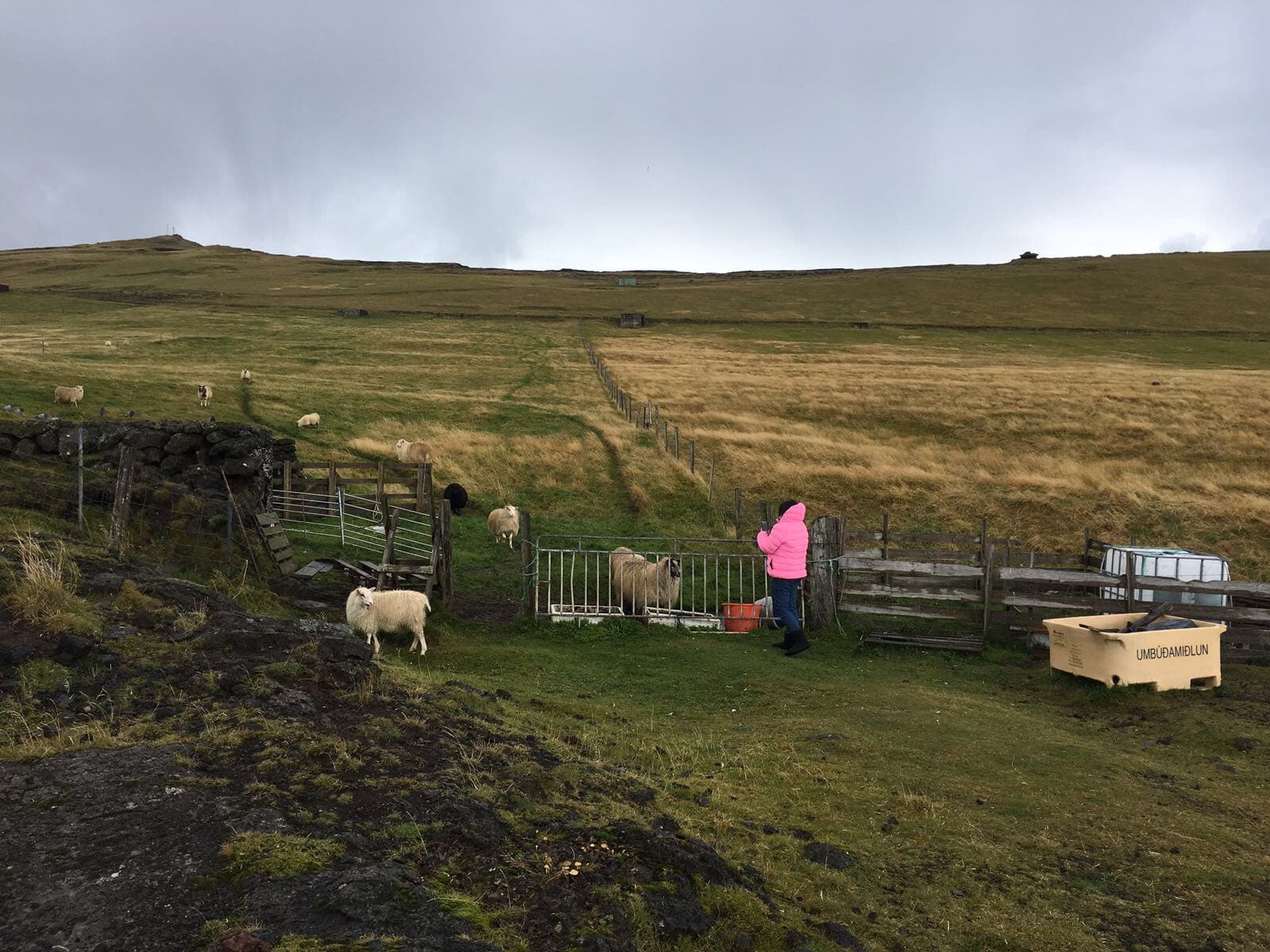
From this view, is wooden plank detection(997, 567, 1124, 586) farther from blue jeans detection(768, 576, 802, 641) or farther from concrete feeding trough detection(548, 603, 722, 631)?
concrete feeding trough detection(548, 603, 722, 631)

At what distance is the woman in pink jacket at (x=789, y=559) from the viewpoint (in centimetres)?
1291

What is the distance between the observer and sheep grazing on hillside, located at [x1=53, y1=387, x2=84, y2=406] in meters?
27.4

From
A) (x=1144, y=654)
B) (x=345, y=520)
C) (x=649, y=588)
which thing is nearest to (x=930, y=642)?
(x=1144, y=654)

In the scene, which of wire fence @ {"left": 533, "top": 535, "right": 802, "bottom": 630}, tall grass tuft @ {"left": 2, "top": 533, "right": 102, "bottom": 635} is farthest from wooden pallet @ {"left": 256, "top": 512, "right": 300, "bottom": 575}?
tall grass tuft @ {"left": 2, "top": 533, "right": 102, "bottom": 635}

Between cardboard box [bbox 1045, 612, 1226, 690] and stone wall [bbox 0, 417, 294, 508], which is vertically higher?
stone wall [bbox 0, 417, 294, 508]

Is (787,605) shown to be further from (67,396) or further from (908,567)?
(67,396)

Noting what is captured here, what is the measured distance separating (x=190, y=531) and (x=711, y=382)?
3770 centimetres

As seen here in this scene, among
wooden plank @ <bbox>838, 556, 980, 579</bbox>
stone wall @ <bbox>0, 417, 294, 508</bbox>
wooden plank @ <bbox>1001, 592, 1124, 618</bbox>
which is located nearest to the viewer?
wooden plank @ <bbox>1001, 592, 1124, 618</bbox>

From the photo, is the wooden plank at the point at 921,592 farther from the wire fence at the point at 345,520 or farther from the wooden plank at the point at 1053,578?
the wire fence at the point at 345,520

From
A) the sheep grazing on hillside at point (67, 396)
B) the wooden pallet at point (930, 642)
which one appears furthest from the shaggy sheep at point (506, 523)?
the sheep grazing on hillside at point (67, 396)

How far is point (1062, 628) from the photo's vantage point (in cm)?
1118

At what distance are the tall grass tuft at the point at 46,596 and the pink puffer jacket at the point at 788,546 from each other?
899cm

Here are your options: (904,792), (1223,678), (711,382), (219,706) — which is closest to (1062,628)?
Result: (1223,678)

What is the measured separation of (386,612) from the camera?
11922 mm
